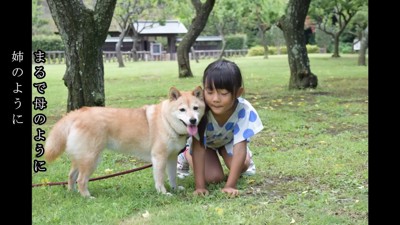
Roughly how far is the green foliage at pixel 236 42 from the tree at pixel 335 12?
1052cm

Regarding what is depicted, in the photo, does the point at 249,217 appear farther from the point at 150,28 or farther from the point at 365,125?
the point at 150,28

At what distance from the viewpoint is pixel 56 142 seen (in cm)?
425

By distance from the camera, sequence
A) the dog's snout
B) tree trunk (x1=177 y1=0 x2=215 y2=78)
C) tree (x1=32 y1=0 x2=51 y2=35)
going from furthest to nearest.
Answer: tree (x1=32 y1=0 x2=51 y2=35) → tree trunk (x1=177 y1=0 x2=215 y2=78) → the dog's snout

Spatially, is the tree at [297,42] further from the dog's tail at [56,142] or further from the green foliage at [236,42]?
the green foliage at [236,42]

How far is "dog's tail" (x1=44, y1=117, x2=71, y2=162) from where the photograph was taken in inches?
167

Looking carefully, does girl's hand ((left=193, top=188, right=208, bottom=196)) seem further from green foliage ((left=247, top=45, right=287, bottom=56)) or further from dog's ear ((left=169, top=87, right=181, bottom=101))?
green foliage ((left=247, top=45, right=287, bottom=56))

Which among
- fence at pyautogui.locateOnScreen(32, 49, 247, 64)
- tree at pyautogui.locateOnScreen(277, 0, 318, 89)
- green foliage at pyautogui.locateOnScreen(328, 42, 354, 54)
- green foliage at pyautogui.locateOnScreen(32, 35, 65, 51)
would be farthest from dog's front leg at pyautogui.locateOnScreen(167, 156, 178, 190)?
green foliage at pyautogui.locateOnScreen(328, 42, 354, 54)

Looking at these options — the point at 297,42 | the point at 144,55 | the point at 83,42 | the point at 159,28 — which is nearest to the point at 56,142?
the point at 83,42

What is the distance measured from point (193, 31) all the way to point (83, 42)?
12254 millimetres

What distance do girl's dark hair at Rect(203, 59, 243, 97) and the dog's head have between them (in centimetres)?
12

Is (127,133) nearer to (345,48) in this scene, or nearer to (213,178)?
(213,178)

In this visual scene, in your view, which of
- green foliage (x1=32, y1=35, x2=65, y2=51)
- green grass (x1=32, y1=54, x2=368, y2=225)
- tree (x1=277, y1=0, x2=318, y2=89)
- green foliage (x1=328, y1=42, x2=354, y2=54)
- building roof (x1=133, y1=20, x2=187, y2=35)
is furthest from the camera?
green foliage (x1=328, y1=42, x2=354, y2=54)

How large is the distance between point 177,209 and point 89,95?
11.9ft

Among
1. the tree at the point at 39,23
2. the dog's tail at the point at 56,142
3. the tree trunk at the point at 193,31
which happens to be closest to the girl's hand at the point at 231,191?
the dog's tail at the point at 56,142
